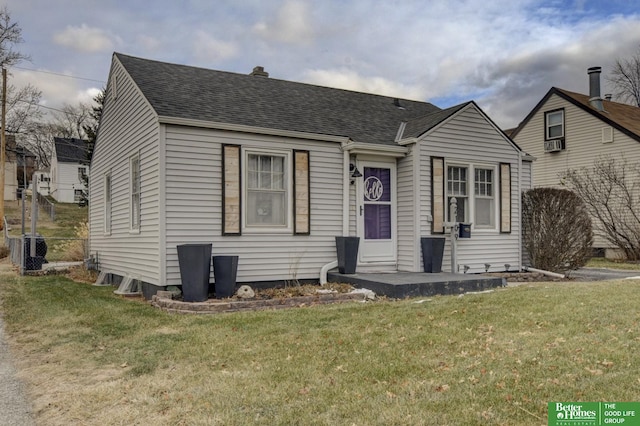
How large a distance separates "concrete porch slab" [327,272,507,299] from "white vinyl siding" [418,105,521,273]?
1.35 m

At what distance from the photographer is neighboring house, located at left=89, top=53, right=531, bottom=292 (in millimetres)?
7969

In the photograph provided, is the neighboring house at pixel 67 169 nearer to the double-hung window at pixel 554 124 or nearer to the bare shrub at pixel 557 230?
the double-hung window at pixel 554 124

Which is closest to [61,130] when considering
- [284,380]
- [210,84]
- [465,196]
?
[210,84]

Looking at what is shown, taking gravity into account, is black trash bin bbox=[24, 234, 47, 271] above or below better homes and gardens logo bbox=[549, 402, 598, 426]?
above

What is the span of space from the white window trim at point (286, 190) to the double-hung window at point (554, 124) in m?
15.8

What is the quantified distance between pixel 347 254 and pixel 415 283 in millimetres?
1536

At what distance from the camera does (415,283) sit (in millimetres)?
7824

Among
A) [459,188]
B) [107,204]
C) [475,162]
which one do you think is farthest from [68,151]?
[475,162]

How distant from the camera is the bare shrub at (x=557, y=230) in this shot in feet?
34.0

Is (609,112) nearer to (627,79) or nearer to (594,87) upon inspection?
(594,87)

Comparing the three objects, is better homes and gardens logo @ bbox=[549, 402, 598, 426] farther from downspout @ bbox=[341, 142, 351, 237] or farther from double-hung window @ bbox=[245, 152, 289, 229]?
downspout @ bbox=[341, 142, 351, 237]

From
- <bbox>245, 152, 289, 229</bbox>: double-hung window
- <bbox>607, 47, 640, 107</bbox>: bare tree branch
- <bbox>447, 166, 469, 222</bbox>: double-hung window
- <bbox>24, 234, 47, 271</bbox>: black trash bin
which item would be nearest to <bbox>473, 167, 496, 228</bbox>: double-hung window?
<bbox>447, 166, 469, 222</bbox>: double-hung window

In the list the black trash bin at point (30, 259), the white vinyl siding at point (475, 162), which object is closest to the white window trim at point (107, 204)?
the black trash bin at point (30, 259)

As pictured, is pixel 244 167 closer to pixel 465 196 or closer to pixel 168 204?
pixel 168 204
